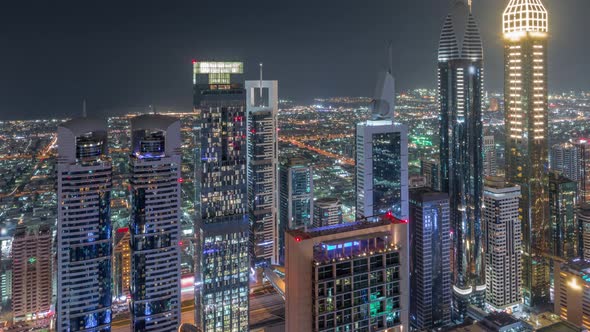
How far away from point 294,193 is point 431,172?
7641 mm

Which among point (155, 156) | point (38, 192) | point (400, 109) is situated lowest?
point (38, 192)

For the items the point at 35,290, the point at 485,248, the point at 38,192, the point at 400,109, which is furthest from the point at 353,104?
the point at 35,290

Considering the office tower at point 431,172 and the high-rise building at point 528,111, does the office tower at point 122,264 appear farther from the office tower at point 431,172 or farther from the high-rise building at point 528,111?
the high-rise building at point 528,111

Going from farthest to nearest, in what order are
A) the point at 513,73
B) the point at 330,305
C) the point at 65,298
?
the point at 513,73 → the point at 65,298 → the point at 330,305

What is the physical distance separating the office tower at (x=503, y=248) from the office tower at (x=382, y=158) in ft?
18.4

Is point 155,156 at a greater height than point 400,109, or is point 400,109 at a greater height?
point 400,109

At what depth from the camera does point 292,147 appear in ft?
80.1

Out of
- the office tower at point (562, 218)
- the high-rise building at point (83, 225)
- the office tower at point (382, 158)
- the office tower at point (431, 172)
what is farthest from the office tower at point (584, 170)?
the high-rise building at point (83, 225)

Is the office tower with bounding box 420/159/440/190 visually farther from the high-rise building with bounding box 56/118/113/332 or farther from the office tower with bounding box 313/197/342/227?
the high-rise building with bounding box 56/118/113/332

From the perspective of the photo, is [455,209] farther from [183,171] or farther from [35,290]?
[35,290]

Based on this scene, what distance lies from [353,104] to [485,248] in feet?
32.2

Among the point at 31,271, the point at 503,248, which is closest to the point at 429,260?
the point at 503,248

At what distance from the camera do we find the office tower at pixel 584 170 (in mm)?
26969

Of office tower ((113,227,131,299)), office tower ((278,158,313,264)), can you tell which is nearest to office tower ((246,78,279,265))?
office tower ((278,158,313,264))
